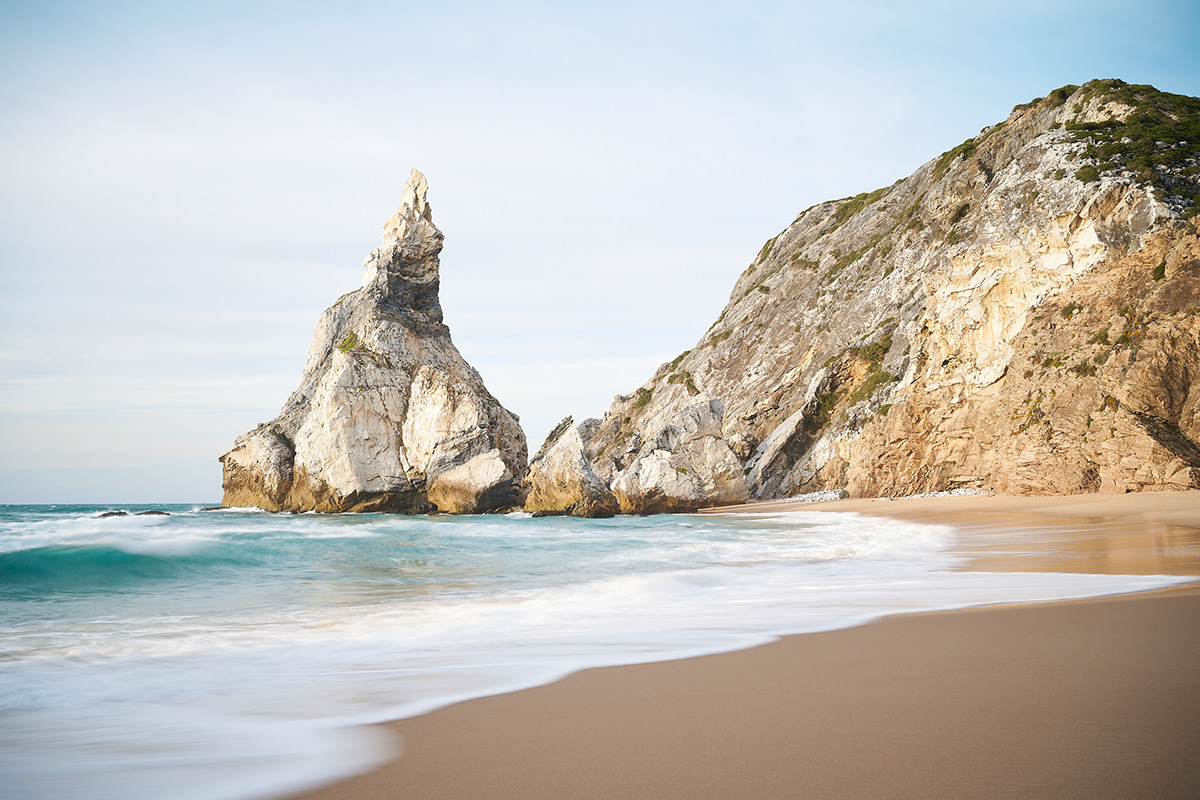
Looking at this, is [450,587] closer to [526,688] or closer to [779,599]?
[779,599]

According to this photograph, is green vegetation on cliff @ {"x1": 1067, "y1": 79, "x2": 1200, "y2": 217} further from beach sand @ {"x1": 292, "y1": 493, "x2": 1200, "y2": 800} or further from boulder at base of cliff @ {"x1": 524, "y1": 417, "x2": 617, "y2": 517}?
beach sand @ {"x1": 292, "y1": 493, "x2": 1200, "y2": 800}

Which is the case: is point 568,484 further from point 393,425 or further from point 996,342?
point 996,342

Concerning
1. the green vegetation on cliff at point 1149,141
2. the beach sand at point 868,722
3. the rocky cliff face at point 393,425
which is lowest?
the beach sand at point 868,722

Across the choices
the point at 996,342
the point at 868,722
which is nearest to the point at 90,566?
the point at 868,722

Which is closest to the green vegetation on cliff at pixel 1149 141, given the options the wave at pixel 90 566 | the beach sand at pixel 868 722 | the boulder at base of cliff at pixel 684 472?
the boulder at base of cliff at pixel 684 472

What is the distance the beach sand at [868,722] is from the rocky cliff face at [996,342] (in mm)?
14330

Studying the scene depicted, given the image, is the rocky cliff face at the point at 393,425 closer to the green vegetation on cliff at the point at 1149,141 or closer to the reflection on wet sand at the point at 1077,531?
the reflection on wet sand at the point at 1077,531

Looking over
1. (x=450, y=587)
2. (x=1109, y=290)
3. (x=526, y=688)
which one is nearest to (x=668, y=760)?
(x=526, y=688)

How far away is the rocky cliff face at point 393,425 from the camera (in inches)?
1094

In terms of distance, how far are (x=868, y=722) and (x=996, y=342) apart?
23444mm

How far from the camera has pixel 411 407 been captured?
1131 inches

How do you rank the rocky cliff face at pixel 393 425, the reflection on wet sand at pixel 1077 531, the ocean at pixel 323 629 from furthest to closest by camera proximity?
the rocky cliff face at pixel 393 425 → the reflection on wet sand at pixel 1077 531 → the ocean at pixel 323 629

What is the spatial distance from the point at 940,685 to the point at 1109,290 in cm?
1983

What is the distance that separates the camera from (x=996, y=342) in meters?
22.8
